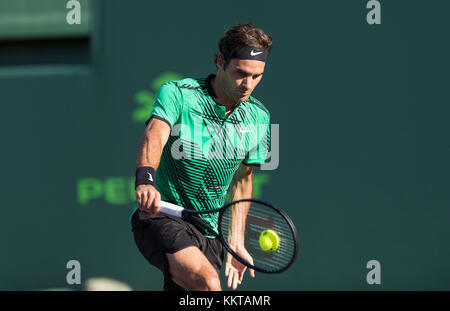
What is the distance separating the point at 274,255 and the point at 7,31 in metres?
3.64

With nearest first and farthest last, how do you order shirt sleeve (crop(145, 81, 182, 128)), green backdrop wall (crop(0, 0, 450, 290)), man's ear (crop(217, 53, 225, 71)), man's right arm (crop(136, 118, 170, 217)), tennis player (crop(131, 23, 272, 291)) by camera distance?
1. man's right arm (crop(136, 118, 170, 217))
2. tennis player (crop(131, 23, 272, 291))
3. shirt sleeve (crop(145, 81, 182, 128))
4. man's ear (crop(217, 53, 225, 71))
5. green backdrop wall (crop(0, 0, 450, 290))

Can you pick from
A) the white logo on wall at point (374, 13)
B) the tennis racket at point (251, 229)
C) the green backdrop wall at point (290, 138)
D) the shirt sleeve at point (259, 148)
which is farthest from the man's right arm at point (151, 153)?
the white logo on wall at point (374, 13)

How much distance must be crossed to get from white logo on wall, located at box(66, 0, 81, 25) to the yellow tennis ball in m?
3.09

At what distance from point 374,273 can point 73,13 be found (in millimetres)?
3218

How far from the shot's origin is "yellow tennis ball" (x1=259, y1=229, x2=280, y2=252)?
2.99m

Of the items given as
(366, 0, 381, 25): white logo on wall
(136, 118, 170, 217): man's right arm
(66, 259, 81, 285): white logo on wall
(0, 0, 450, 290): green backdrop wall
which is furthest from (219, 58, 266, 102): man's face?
(66, 259, 81, 285): white logo on wall

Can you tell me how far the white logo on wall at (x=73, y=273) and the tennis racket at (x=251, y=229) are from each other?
2.44 metres

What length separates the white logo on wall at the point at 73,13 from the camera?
5.35 m

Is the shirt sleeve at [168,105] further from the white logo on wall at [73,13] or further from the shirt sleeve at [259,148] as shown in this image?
the white logo on wall at [73,13]

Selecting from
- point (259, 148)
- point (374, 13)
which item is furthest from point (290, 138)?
point (259, 148)

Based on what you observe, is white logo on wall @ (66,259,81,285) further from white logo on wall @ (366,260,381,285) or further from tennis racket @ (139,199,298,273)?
tennis racket @ (139,199,298,273)
